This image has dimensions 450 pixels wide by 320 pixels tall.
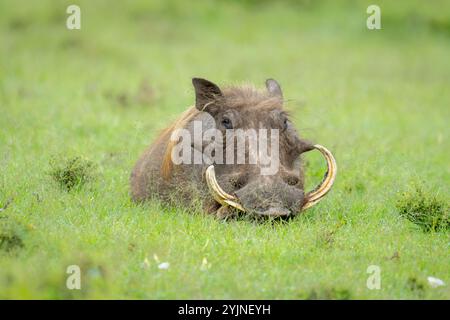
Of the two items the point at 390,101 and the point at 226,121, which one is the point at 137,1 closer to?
the point at 390,101

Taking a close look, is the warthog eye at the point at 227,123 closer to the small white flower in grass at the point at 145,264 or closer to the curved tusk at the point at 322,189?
the curved tusk at the point at 322,189

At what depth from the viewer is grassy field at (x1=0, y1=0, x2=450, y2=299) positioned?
5.14m

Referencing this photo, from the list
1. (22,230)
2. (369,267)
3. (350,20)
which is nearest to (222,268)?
(369,267)

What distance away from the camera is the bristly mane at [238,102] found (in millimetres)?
6727

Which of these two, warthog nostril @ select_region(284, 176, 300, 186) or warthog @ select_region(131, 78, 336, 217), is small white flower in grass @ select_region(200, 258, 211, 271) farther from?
warthog nostril @ select_region(284, 176, 300, 186)

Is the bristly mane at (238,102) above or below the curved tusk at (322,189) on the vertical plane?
above

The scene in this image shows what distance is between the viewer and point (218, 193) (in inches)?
246

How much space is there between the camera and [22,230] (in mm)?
5379

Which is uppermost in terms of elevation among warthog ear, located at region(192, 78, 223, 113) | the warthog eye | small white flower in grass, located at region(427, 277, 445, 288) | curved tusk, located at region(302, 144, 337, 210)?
warthog ear, located at region(192, 78, 223, 113)

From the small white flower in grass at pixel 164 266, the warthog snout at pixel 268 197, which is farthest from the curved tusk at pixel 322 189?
the small white flower in grass at pixel 164 266

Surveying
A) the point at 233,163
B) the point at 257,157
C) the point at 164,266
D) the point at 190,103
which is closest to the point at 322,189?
the point at 257,157

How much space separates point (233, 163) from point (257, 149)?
21 centimetres

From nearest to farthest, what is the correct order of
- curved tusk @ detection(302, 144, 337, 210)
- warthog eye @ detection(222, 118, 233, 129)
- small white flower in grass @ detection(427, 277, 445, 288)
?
small white flower in grass @ detection(427, 277, 445, 288), curved tusk @ detection(302, 144, 337, 210), warthog eye @ detection(222, 118, 233, 129)

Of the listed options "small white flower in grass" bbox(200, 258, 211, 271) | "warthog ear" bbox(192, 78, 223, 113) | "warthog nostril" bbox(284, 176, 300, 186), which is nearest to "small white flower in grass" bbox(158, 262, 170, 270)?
"small white flower in grass" bbox(200, 258, 211, 271)
